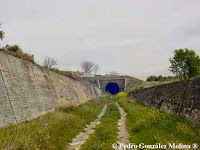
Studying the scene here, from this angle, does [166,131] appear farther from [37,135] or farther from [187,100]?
[37,135]

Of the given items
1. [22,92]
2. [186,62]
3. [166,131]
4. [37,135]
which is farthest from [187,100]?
[186,62]

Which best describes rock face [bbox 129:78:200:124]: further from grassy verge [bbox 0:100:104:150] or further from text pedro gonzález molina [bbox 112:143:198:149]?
grassy verge [bbox 0:100:104:150]

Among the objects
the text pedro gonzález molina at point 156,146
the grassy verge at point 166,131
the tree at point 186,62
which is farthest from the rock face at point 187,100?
the tree at point 186,62

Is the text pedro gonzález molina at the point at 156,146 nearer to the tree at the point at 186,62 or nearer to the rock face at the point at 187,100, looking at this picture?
the rock face at the point at 187,100

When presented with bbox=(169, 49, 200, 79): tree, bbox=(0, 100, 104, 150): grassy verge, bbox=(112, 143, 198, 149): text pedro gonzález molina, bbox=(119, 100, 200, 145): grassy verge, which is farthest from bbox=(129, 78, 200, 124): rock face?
bbox=(169, 49, 200, 79): tree

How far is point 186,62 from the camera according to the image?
2525 cm

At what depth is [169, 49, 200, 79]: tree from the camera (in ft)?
81.6

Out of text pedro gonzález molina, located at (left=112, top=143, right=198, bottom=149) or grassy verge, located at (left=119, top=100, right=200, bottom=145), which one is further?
grassy verge, located at (left=119, top=100, right=200, bottom=145)

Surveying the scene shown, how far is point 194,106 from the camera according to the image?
7.55m

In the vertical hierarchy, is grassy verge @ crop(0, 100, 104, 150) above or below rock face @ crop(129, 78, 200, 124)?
below

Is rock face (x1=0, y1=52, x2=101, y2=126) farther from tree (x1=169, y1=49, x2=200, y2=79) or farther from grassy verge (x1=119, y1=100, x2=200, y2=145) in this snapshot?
tree (x1=169, y1=49, x2=200, y2=79)

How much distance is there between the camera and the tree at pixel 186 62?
2488 centimetres

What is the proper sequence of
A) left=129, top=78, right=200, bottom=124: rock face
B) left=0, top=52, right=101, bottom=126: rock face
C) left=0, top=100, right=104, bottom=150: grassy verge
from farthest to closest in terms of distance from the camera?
left=0, top=52, right=101, bottom=126: rock face < left=129, top=78, right=200, bottom=124: rock face < left=0, top=100, right=104, bottom=150: grassy verge

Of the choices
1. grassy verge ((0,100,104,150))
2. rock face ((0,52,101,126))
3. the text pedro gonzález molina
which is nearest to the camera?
the text pedro gonzález molina
